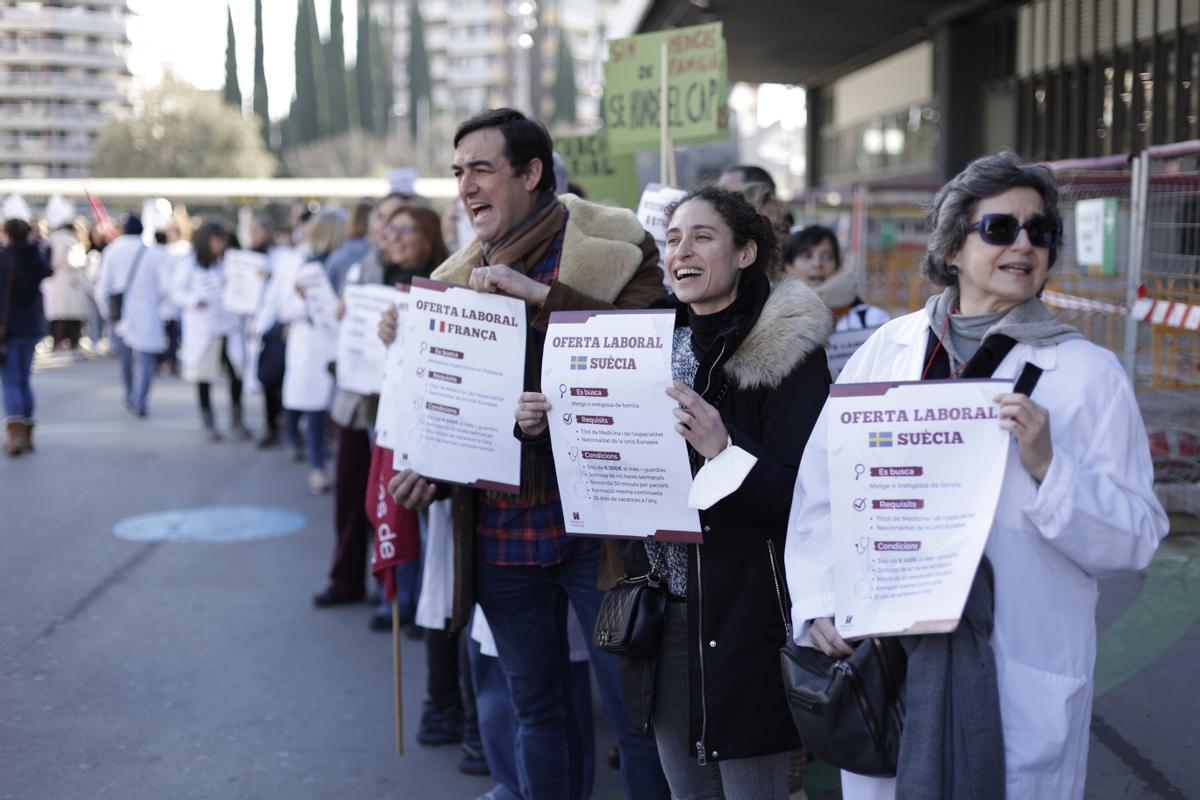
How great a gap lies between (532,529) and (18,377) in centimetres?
931

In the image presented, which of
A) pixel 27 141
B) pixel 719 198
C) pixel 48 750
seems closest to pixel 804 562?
pixel 719 198

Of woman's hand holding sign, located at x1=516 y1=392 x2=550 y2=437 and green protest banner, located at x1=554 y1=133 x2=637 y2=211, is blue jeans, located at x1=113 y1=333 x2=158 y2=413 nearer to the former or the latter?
green protest banner, located at x1=554 y1=133 x2=637 y2=211

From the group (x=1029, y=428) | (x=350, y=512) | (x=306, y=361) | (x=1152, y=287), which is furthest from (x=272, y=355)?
(x=1029, y=428)

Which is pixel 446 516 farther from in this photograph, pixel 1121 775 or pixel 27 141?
pixel 27 141

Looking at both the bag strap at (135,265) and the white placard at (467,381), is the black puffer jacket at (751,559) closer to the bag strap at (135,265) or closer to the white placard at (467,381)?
the white placard at (467,381)

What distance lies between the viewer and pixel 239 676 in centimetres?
571

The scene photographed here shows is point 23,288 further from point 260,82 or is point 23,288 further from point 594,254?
point 260,82

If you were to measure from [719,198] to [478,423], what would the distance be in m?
0.98

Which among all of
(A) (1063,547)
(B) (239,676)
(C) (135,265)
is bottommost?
(B) (239,676)

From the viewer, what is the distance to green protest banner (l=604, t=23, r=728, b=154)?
20.0ft

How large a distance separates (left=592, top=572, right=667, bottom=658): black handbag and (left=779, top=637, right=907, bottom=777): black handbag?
22.9 inches

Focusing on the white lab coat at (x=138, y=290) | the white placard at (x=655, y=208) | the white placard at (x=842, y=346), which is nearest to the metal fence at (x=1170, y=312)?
the white placard at (x=842, y=346)

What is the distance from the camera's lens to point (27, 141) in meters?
89.6

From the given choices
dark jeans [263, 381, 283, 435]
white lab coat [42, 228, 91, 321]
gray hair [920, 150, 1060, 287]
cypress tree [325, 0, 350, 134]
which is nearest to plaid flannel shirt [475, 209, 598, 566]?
gray hair [920, 150, 1060, 287]
